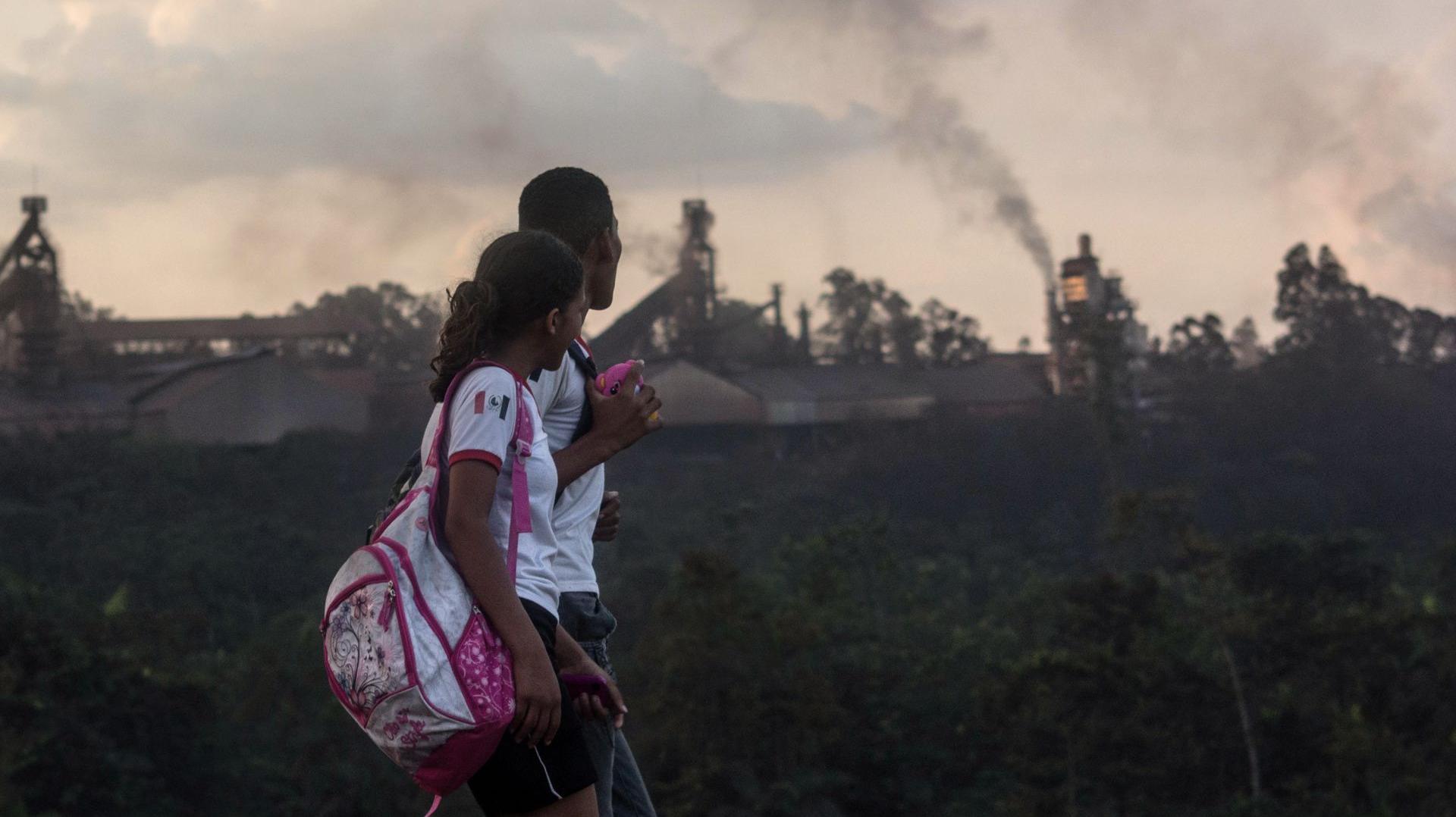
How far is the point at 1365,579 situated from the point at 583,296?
2787cm

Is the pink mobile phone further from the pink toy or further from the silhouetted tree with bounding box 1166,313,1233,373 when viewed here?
the silhouetted tree with bounding box 1166,313,1233,373

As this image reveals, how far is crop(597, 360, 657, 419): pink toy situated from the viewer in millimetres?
2727

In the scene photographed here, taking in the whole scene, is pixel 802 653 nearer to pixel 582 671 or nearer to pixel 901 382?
pixel 901 382

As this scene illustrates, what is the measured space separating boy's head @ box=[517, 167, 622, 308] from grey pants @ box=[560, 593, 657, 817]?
0.50 meters

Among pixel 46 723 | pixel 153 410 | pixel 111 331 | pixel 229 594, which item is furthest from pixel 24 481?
pixel 46 723

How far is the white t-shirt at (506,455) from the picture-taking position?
2357 mm

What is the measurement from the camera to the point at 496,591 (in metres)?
2.30

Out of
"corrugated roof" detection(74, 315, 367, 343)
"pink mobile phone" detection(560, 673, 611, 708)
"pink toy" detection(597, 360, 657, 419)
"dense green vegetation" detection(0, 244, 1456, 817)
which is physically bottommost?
"dense green vegetation" detection(0, 244, 1456, 817)

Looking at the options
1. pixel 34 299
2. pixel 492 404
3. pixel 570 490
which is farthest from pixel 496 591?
pixel 34 299

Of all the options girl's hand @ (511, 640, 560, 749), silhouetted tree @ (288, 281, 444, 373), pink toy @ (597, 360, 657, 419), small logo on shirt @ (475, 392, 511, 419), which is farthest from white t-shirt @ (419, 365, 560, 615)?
silhouetted tree @ (288, 281, 444, 373)

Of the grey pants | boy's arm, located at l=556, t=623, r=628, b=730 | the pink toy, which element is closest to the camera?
boy's arm, located at l=556, t=623, r=628, b=730

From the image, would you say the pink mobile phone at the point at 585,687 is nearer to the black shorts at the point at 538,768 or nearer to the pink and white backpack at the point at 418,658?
the black shorts at the point at 538,768

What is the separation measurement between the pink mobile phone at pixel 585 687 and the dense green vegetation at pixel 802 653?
826 inches

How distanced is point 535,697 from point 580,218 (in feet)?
2.69
